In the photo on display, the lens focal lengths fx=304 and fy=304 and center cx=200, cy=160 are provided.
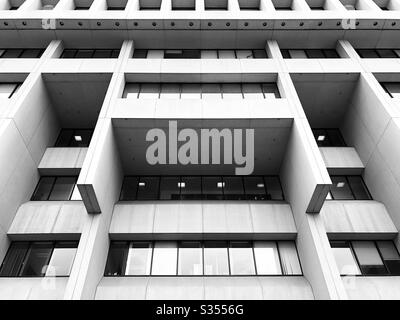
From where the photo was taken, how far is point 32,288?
502 inches

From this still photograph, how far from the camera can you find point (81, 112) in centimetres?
1986

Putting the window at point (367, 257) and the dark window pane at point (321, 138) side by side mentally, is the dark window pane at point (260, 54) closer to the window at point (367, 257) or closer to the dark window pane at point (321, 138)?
the dark window pane at point (321, 138)

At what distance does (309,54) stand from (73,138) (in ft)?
56.5

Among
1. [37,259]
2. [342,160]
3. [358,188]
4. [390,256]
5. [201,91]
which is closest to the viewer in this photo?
[37,259]

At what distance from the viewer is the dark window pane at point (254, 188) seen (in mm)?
17172

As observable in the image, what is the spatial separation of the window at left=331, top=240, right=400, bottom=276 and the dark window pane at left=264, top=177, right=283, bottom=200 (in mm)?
3819

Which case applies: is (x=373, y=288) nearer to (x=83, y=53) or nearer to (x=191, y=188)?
(x=191, y=188)

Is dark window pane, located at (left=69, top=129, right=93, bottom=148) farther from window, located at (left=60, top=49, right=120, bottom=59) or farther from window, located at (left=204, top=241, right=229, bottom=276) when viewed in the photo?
window, located at (left=204, top=241, right=229, bottom=276)

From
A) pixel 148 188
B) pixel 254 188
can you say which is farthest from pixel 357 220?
pixel 148 188

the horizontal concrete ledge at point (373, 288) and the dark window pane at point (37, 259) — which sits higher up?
the dark window pane at point (37, 259)

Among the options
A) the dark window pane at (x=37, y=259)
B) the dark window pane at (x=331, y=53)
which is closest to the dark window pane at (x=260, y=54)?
the dark window pane at (x=331, y=53)

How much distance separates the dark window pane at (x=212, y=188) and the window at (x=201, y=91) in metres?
4.92

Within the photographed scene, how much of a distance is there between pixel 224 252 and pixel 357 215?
6.94 m
